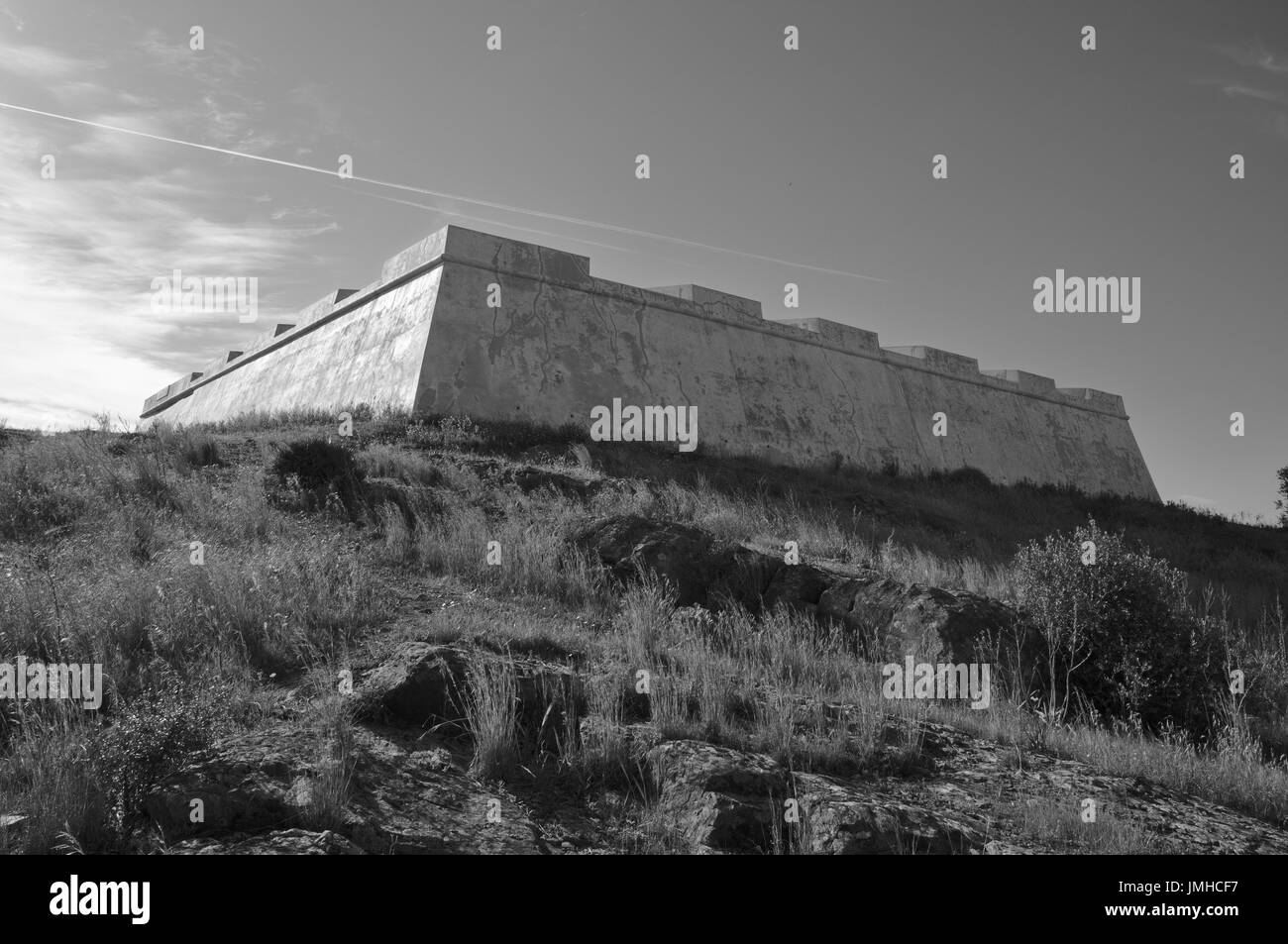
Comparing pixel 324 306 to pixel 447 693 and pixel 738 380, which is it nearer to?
pixel 738 380

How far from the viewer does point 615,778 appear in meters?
5.19

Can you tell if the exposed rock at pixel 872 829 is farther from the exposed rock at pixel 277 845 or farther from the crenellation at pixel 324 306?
the crenellation at pixel 324 306

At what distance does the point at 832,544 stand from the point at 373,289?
11.2 m

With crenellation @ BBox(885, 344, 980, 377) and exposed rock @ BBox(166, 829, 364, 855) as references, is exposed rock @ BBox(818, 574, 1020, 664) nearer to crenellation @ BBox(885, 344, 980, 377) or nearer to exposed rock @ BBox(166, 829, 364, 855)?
exposed rock @ BBox(166, 829, 364, 855)

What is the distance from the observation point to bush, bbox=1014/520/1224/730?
802 centimetres

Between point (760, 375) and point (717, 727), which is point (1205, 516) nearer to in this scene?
point (760, 375)

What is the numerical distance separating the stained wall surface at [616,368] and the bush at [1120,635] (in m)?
9.16

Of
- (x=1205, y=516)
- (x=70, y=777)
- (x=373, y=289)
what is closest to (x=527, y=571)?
(x=70, y=777)

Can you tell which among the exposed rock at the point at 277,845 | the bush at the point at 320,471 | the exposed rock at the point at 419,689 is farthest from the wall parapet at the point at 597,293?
the exposed rock at the point at 277,845

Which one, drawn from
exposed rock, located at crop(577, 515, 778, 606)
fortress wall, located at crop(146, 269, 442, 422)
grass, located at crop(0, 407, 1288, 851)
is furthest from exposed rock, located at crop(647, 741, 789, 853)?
fortress wall, located at crop(146, 269, 442, 422)

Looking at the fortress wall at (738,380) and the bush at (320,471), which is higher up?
the fortress wall at (738,380)

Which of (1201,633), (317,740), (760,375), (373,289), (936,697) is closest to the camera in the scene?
(317,740)

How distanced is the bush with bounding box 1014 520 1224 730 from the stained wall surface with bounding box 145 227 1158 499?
9.16 m

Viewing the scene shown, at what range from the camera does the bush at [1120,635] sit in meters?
8.02
